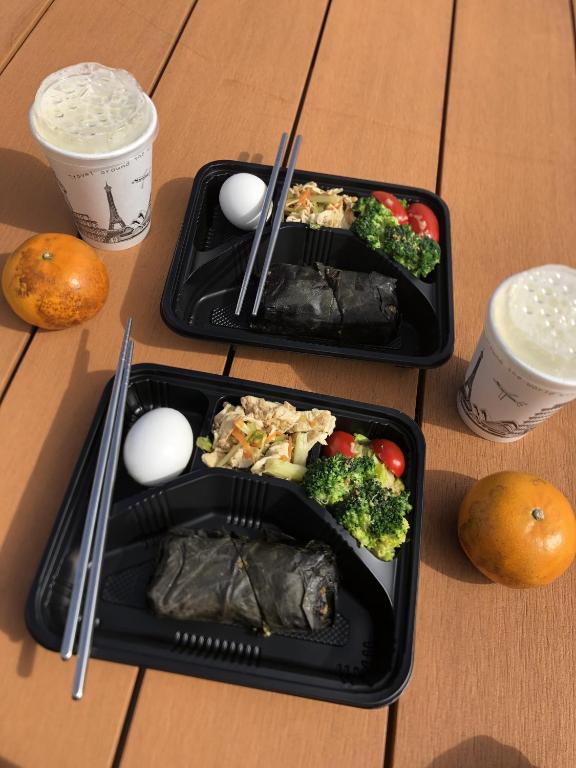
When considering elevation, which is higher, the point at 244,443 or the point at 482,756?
the point at 244,443

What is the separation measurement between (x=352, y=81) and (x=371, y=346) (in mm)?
1086

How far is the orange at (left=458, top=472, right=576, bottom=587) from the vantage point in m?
1.20

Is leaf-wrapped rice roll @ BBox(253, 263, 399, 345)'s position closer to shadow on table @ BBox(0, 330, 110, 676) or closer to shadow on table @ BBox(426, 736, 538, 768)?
shadow on table @ BBox(0, 330, 110, 676)

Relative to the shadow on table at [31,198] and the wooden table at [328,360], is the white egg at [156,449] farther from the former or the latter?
the shadow on table at [31,198]

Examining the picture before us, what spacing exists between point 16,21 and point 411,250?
1.59 metres

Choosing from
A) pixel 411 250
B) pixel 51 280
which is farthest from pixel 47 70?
pixel 411 250

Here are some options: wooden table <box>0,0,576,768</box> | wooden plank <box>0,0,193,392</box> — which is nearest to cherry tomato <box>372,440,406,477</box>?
wooden table <box>0,0,576,768</box>

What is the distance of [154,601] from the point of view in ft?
3.80

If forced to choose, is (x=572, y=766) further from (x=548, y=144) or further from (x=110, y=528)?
(x=548, y=144)

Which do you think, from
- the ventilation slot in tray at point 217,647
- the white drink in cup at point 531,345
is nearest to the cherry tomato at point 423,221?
the white drink in cup at point 531,345

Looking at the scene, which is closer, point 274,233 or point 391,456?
point 391,456

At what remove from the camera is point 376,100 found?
2.11m

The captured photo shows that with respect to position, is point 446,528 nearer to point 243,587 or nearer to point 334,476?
point 334,476

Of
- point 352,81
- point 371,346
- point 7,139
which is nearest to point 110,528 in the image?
point 371,346
